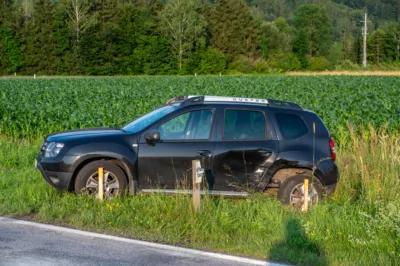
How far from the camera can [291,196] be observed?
8.98 meters

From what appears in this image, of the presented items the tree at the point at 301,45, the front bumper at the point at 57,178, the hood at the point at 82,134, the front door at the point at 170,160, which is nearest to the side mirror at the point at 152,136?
the front door at the point at 170,160

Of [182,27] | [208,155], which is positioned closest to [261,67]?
[182,27]

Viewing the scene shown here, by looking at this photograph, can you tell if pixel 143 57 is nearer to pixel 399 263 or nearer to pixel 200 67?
pixel 200 67

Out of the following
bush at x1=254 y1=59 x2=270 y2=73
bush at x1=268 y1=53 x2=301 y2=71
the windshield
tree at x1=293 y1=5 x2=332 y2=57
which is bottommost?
the windshield

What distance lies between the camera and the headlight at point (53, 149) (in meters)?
9.20

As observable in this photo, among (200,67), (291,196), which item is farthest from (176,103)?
(200,67)

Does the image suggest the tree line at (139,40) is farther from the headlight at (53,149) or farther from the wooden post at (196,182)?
Answer: the wooden post at (196,182)

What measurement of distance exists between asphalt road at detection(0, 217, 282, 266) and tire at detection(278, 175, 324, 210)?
2350 mm

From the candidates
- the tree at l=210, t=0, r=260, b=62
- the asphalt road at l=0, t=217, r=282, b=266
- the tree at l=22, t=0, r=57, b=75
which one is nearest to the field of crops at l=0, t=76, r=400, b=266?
the asphalt road at l=0, t=217, r=282, b=266

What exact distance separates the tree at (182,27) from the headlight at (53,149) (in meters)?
72.0

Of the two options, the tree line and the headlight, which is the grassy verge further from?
the tree line

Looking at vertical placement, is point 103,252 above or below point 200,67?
below

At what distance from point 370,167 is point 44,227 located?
16.9 ft

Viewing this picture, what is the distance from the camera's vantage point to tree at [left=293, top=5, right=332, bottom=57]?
4082 inches
